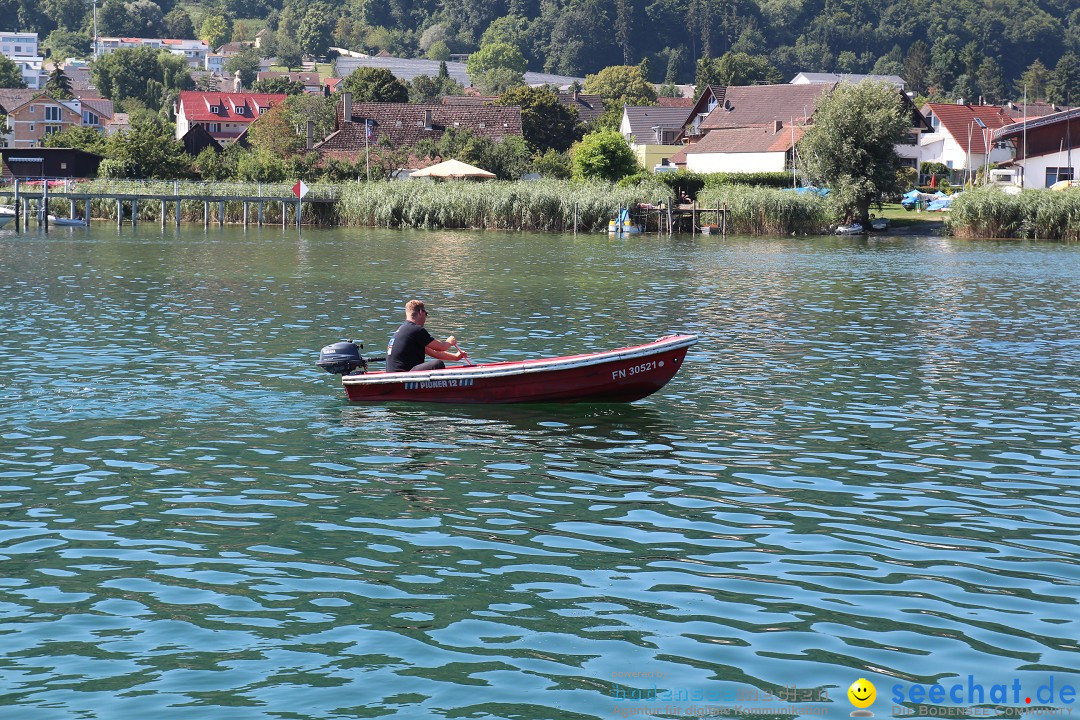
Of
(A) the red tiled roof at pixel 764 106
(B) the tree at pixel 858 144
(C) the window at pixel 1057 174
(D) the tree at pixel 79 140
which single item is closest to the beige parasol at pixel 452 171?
(B) the tree at pixel 858 144

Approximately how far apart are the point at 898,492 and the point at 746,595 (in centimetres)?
453

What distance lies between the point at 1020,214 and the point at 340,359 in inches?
2421

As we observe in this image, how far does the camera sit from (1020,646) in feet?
32.9

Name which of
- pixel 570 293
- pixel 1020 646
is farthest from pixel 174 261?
pixel 1020 646

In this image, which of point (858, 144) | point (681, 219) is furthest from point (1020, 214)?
point (681, 219)

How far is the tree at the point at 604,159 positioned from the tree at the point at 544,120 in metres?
34.0

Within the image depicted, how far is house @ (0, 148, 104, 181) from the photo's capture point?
98.8 m

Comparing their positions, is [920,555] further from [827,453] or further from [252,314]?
[252,314]

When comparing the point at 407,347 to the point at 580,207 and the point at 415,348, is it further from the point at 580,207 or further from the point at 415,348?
the point at 580,207

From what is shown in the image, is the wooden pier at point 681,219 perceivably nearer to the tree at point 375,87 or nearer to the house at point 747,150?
the house at point 747,150

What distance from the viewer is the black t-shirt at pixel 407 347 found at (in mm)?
20031

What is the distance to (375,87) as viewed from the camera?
431 ft

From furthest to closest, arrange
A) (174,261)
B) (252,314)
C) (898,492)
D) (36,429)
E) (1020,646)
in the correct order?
(174,261) → (252,314) → (36,429) → (898,492) → (1020,646)

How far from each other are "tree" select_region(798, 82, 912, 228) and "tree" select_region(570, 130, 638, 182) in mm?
16166
